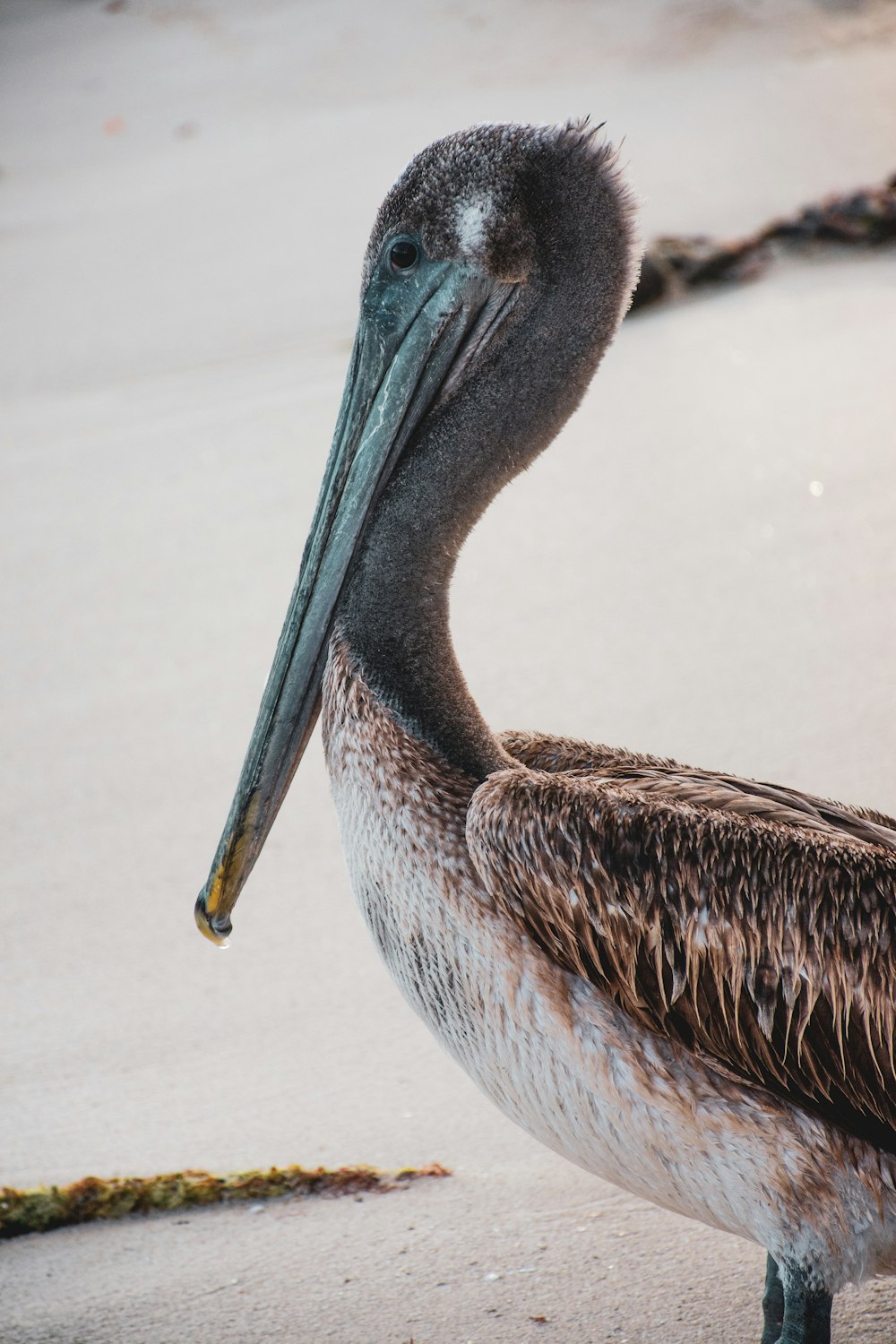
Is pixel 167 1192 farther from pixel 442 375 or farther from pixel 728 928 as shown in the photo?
pixel 442 375

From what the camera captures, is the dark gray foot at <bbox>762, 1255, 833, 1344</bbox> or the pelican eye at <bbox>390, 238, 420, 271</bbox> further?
the pelican eye at <bbox>390, 238, 420, 271</bbox>

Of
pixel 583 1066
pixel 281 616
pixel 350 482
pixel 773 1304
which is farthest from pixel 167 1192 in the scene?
pixel 281 616

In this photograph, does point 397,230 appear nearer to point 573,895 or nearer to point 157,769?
point 573,895

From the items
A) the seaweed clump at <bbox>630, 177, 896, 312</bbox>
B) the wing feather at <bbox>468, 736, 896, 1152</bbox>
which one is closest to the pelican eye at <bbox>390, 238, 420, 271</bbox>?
the wing feather at <bbox>468, 736, 896, 1152</bbox>

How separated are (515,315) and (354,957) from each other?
5.49ft

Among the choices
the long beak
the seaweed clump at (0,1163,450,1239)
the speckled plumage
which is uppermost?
the long beak

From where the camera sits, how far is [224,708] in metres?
4.43

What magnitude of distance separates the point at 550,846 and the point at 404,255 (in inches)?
41.3

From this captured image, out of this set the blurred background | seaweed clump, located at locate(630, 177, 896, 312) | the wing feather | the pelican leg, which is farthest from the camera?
seaweed clump, located at locate(630, 177, 896, 312)

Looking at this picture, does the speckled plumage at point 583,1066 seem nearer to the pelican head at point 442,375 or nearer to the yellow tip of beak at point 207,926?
the pelican head at point 442,375

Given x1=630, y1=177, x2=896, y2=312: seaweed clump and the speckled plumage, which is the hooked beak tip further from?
x1=630, y1=177, x2=896, y2=312: seaweed clump

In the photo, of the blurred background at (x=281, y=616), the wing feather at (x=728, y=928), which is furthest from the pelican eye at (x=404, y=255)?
the blurred background at (x=281, y=616)

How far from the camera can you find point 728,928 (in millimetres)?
2031

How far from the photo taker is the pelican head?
2.32 meters
